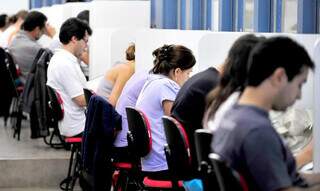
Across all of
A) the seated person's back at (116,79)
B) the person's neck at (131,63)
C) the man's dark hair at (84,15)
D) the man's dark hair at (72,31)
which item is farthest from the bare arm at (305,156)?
the man's dark hair at (84,15)

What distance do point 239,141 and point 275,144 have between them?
0.10 meters

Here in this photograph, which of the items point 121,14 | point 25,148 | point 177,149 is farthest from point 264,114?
point 25,148

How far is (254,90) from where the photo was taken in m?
2.40

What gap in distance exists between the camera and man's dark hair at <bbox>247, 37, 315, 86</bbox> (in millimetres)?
2371

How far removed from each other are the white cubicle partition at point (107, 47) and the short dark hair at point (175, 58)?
6.81ft

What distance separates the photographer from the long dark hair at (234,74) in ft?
8.43

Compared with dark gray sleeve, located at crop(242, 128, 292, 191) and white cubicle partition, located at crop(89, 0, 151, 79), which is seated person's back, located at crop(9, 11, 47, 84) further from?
dark gray sleeve, located at crop(242, 128, 292, 191)

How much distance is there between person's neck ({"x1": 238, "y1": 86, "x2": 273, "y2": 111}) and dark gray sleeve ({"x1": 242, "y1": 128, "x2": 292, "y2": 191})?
0.09m

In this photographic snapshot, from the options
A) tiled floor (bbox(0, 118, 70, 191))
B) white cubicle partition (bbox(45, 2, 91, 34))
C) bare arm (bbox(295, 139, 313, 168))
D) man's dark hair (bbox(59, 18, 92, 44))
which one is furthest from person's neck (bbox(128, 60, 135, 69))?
white cubicle partition (bbox(45, 2, 91, 34))

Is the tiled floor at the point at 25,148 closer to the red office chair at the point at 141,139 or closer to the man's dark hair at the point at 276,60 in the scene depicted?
the red office chair at the point at 141,139

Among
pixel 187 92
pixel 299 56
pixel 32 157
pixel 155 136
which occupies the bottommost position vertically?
pixel 32 157

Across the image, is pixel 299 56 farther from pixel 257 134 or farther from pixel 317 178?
pixel 317 178

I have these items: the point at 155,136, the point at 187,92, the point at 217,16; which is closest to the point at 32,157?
the point at 217,16

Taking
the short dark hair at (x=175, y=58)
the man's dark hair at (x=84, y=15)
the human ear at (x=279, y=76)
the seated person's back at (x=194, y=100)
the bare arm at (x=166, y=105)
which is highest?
the human ear at (x=279, y=76)
